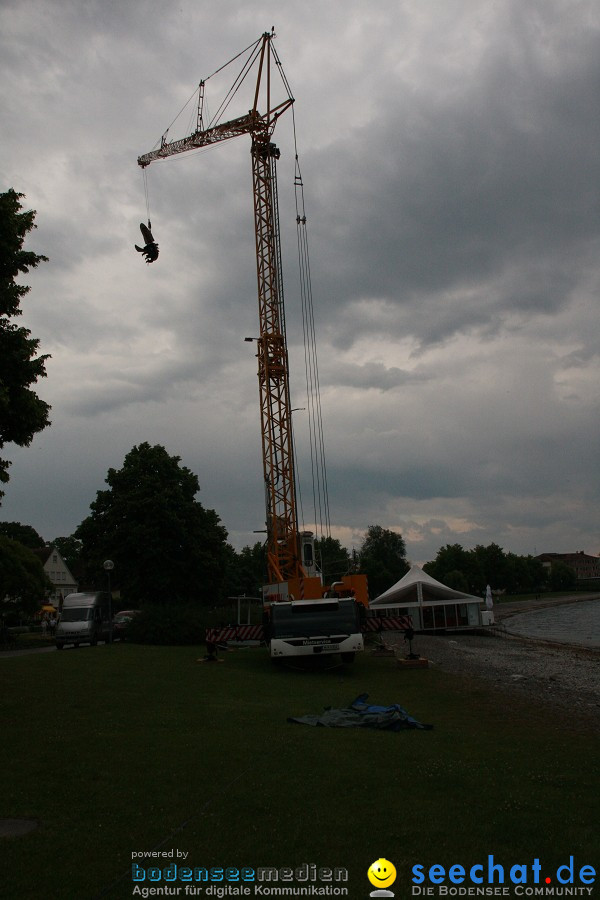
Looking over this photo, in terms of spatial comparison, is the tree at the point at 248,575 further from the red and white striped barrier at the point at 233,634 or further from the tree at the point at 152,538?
the red and white striped barrier at the point at 233,634

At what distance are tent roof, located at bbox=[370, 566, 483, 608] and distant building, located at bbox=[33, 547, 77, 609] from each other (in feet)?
170

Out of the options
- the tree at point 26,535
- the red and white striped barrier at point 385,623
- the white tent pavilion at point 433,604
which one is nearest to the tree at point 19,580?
the white tent pavilion at point 433,604

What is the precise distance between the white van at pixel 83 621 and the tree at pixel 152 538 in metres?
10.2

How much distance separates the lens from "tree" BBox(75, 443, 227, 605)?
4641cm

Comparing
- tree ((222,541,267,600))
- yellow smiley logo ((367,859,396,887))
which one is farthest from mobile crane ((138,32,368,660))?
tree ((222,541,267,600))

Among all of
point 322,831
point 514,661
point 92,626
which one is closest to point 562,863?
point 322,831

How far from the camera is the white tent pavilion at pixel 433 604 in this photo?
160 ft

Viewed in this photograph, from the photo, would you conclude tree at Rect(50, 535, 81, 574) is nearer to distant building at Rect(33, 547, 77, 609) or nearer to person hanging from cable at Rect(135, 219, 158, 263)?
distant building at Rect(33, 547, 77, 609)

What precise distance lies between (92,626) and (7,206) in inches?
1003

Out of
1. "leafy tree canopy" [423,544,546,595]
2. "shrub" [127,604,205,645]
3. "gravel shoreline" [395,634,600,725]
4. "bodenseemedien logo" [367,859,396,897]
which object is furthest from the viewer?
"leafy tree canopy" [423,544,546,595]

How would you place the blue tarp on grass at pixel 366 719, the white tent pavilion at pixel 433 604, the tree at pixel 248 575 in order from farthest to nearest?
the tree at pixel 248 575 → the white tent pavilion at pixel 433 604 → the blue tarp on grass at pixel 366 719

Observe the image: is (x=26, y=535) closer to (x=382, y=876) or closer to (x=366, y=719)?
(x=366, y=719)

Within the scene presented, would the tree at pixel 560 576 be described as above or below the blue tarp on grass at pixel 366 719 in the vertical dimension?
above

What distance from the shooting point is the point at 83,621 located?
33.7m
